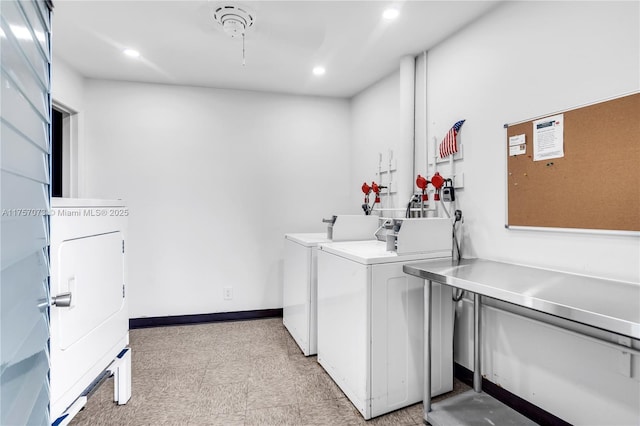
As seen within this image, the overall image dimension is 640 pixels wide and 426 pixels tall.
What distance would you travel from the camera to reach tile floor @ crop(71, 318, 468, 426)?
76.5 inches

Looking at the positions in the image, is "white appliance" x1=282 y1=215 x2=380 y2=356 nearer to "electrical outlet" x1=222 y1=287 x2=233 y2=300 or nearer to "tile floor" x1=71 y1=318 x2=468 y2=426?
"tile floor" x1=71 y1=318 x2=468 y2=426

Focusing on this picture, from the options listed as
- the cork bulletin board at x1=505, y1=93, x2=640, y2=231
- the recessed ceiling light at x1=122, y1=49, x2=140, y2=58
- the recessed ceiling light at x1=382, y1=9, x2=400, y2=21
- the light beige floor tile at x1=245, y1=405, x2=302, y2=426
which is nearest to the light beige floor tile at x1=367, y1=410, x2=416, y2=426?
the light beige floor tile at x1=245, y1=405, x2=302, y2=426

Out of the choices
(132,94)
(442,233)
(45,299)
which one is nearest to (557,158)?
(442,233)

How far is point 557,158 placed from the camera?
5.83 feet

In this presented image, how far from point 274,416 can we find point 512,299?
1.55 m

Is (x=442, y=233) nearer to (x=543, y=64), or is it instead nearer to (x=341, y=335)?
(x=341, y=335)

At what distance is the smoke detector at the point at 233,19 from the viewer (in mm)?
2088

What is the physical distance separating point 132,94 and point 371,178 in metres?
2.73

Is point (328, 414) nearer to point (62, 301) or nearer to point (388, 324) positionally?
point (388, 324)

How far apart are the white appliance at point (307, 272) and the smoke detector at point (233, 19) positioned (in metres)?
1.63

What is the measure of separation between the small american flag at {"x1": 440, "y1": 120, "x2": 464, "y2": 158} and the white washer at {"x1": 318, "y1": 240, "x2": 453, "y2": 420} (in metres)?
0.77

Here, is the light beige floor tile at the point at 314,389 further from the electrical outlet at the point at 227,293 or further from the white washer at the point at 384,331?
the electrical outlet at the point at 227,293

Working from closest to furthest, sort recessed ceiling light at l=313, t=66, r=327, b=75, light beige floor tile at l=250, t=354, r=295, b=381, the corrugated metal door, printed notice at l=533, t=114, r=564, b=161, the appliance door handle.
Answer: the corrugated metal door, the appliance door handle, printed notice at l=533, t=114, r=564, b=161, light beige floor tile at l=250, t=354, r=295, b=381, recessed ceiling light at l=313, t=66, r=327, b=75

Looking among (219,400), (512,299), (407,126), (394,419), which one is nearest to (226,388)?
(219,400)
